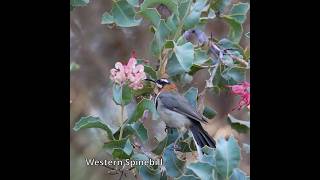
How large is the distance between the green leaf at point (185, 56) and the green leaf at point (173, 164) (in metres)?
0.20

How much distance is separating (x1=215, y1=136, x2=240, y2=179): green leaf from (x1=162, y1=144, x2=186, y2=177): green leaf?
0.47ft

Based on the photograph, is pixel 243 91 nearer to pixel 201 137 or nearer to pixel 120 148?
pixel 201 137

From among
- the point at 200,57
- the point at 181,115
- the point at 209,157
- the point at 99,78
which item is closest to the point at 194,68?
the point at 200,57

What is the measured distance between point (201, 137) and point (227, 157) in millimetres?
201

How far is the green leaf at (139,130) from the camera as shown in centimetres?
149

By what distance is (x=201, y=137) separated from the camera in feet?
5.04

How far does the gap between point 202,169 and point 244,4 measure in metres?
0.46

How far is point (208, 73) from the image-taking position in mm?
1686

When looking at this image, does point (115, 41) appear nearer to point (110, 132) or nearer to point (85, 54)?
point (85, 54)

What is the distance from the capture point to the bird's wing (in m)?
1.59

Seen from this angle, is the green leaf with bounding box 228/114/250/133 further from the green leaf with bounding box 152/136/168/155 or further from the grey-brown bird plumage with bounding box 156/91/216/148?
the green leaf with bounding box 152/136/168/155

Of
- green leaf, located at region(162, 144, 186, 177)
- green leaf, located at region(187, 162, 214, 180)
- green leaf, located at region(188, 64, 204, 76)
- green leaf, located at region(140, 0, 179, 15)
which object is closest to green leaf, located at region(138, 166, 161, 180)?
green leaf, located at region(162, 144, 186, 177)

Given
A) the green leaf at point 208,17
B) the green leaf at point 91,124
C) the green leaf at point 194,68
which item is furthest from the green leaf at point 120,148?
the green leaf at point 208,17
